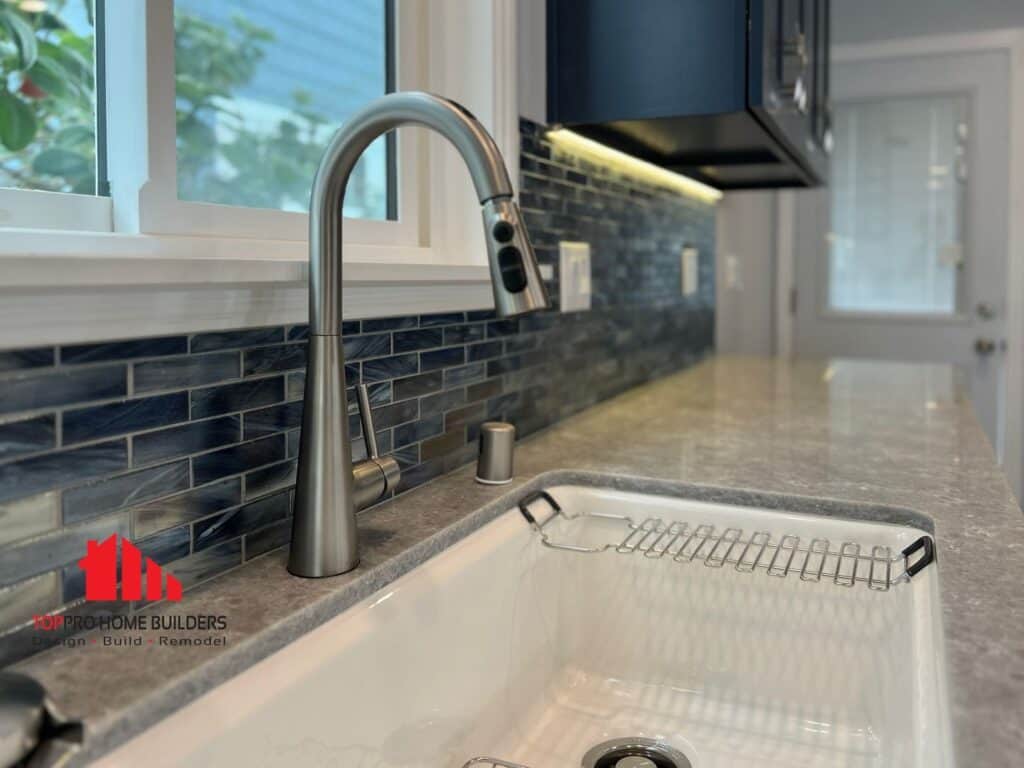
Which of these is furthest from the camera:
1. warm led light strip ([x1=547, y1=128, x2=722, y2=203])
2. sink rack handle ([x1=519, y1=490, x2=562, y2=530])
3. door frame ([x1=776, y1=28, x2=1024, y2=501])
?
door frame ([x1=776, y1=28, x2=1024, y2=501])

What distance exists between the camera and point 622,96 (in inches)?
50.6

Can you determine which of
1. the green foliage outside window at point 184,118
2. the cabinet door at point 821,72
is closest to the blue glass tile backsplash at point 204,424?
the green foliage outside window at point 184,118

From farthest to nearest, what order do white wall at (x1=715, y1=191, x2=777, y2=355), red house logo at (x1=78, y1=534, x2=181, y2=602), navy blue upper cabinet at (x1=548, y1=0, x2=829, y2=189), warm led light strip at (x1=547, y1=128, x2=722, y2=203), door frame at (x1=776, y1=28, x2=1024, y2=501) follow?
white wall at (x1=715, y1=191, x2=777, y2=355), door frame at (x1=776, y1=28, x2=1024, y2=501), warm led light strip at (x1=547, y1=128, x2=722, y2=203), navy blue upper cabinet at (x1=548, y1=0, x2=829, y2=189), red house logo at (x1=78, y1=534, x2=181, y2=602)

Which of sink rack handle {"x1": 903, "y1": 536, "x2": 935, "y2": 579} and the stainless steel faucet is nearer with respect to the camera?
the stainless steel faucet

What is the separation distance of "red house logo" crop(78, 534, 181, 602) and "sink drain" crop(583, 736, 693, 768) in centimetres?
44

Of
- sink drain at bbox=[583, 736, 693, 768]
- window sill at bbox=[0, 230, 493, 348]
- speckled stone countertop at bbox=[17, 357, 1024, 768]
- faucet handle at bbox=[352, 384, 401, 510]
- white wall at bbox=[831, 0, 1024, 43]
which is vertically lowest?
sink drain at bbox=[583, 736, 693, 768]

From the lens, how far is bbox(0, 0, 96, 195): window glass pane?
2.34ft

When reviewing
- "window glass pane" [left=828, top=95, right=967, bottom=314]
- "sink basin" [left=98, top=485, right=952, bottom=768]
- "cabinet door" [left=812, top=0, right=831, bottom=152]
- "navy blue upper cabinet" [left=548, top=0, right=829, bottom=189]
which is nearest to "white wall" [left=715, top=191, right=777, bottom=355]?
"window glass pane" [left=828, top=95, right=967, bottom=314]

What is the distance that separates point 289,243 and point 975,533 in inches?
30.3

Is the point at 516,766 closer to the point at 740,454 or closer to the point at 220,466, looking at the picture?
the point at 220,466

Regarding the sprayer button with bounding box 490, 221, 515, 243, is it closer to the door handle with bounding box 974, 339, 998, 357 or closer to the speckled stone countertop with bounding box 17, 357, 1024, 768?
the speckled stone countertop with bounding box 17, 357, 1024, 768

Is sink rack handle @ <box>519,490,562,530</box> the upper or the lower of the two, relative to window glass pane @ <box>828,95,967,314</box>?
lower

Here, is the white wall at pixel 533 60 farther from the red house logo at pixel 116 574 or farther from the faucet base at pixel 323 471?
the red house logo at pixel 116 574

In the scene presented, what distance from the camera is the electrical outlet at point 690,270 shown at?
2.28 metres
